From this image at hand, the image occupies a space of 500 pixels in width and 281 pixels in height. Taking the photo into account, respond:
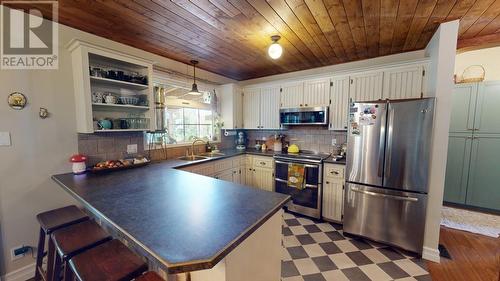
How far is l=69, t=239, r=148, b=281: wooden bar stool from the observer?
1.01 metres

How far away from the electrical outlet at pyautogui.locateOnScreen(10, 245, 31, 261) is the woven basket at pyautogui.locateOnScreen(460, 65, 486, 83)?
6020 mm

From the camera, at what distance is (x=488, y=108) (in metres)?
2.96

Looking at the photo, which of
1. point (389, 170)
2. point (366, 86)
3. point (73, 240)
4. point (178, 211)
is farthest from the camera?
point (366, 86)

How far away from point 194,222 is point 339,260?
181 cm

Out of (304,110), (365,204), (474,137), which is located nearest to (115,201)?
(365,204)

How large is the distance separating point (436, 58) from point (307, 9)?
1.51 meters

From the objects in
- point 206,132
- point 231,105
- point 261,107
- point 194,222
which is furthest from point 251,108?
point 194,222

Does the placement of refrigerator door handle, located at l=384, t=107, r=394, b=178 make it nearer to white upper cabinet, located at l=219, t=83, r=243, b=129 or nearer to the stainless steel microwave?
the stainless steel microwave

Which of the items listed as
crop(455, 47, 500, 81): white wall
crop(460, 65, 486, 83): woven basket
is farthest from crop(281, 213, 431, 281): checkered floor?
crop(455, 47, 500, 81): white wall

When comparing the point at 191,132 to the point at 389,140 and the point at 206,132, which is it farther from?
the point at 389,140

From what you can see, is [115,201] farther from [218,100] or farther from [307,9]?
[218,100]

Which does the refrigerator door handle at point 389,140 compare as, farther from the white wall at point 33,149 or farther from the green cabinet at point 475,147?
the white wall at point 33,149

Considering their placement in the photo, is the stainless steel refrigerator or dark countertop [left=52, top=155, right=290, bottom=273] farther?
the stainless steel refrigerator

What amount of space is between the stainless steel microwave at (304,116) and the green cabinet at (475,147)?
2.18 m
